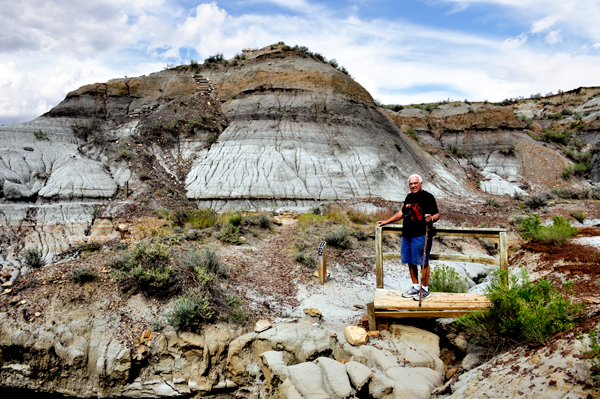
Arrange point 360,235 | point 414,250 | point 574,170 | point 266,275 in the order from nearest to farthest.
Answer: point 414,250, point 266,275, point 360,235, point 574,170

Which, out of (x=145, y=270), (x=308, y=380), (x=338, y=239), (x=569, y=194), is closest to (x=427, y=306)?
(x=308, y=380)

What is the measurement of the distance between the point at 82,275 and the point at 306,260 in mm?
5093

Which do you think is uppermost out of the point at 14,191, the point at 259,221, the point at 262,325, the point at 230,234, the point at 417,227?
the point at 14,191

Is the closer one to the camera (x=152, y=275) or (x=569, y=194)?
(x=152, y=275)

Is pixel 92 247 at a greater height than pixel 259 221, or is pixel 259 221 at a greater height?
pixel 259 221

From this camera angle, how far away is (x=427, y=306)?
5.21 meters

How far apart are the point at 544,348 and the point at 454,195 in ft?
71.7

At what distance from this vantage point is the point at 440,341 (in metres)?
5.38

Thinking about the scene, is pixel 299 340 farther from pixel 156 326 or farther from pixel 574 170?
pixel 574 170

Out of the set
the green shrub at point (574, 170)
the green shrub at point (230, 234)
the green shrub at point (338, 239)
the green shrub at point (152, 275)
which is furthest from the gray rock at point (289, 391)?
the green shrub at point (574, 170)

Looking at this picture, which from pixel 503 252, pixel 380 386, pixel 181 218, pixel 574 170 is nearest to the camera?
pixel 380 386

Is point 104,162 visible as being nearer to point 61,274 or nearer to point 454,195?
point 61,274

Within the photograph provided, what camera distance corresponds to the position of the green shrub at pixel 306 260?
30.5ft

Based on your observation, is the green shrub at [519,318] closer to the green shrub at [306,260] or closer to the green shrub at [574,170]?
the green shrub at [306,260]
